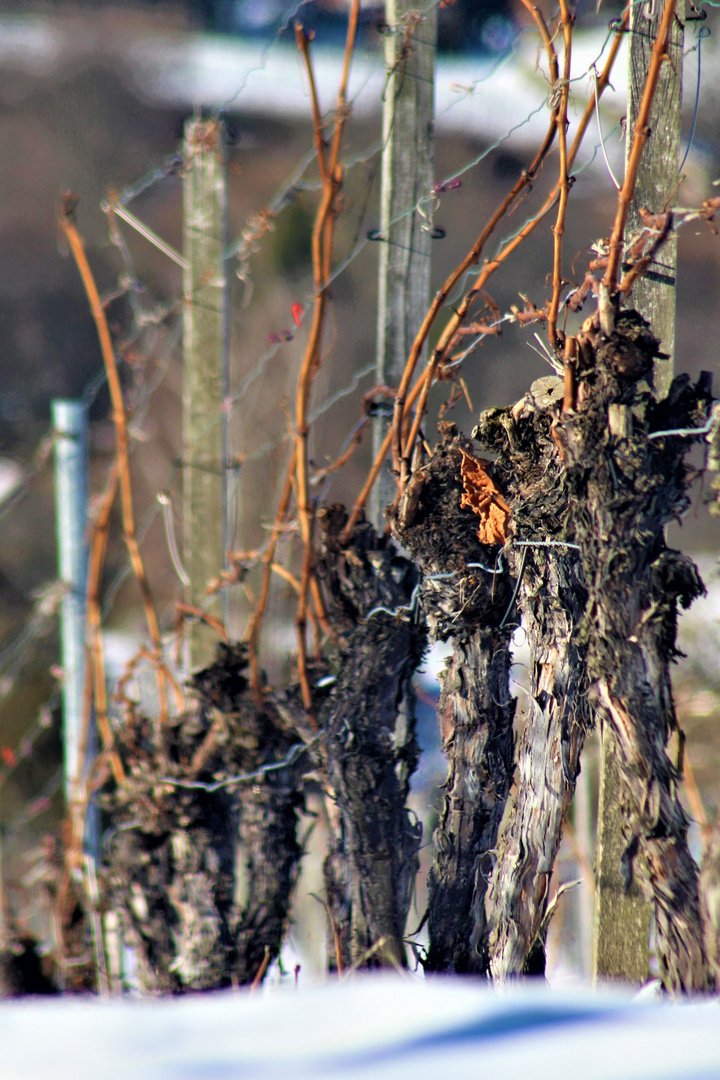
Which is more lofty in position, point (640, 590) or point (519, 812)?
point (640, 590)

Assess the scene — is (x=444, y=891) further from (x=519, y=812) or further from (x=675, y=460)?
(x=675, y=460)

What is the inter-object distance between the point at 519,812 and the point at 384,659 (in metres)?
0.31

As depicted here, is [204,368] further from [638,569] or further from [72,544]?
[638,569]

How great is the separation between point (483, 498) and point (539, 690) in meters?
0.25

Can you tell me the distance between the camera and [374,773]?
1.29 metres

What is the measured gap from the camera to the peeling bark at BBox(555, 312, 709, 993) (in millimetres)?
947

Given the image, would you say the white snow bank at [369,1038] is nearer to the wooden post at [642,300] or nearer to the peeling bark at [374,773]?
the wooden post at [642,300]

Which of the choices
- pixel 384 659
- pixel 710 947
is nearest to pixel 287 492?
pixel 384 659

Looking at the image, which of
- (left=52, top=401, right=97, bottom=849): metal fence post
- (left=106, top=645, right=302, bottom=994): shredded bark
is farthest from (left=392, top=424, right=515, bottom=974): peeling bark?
(left=52, top=401, right=97, bottom=849): metal fence post

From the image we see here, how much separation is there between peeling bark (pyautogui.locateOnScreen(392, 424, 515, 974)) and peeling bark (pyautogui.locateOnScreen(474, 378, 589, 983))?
6cm

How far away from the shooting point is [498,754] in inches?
45.3

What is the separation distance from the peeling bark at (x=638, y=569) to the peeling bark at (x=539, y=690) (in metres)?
0.04

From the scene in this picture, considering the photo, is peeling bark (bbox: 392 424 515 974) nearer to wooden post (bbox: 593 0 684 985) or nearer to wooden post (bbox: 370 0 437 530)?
wooden post (bbox: 593 0 684 985)

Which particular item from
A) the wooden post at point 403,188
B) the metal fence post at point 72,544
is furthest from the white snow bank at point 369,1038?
the metal fence post at point 72,544
